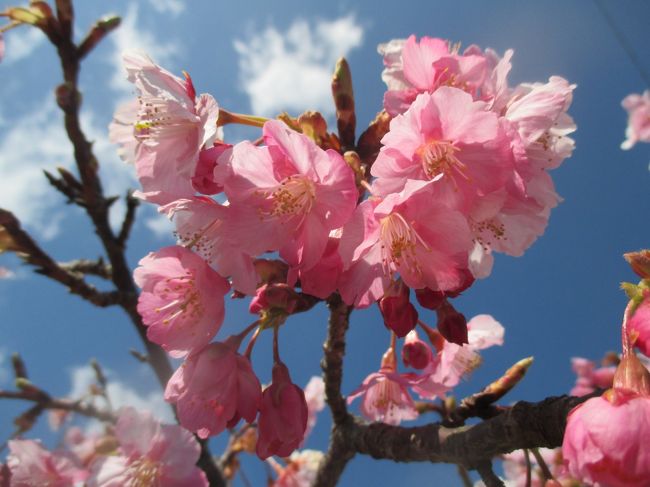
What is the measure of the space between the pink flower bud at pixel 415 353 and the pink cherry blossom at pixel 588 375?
283 centimetres

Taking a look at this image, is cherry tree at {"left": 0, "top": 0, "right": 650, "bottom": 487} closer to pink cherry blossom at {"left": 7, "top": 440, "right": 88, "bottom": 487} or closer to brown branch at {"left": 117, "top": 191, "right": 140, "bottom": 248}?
brown branch at {"left": 117, "top": 191, "right": 140, "bottom": 248}

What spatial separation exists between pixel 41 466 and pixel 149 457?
22.8 inches

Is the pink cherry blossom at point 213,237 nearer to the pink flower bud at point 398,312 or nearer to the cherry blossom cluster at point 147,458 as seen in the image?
the pink flower bud at point 398,312

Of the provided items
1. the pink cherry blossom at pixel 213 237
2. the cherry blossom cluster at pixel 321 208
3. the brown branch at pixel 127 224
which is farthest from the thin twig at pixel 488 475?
the brown branch at pixel 127 224

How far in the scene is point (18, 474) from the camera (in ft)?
6.26

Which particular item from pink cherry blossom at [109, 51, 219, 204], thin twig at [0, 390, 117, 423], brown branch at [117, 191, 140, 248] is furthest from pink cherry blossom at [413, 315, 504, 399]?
thin twig at [0, 390, 117, 423]

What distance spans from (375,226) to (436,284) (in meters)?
0.17

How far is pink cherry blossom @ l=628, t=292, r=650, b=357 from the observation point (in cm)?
78

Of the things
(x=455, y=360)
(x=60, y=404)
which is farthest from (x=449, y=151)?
(x=60, y=404)

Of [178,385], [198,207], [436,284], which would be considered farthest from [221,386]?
[436,284]

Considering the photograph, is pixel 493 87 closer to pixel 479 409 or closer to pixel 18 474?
pixel 479 409

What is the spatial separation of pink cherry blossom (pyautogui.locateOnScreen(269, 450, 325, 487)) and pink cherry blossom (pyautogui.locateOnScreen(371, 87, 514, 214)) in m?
2.27

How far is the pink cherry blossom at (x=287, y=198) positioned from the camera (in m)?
0.96

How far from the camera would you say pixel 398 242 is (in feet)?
3.22
